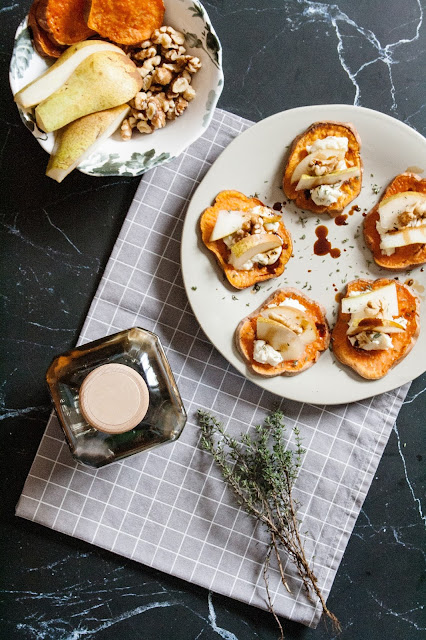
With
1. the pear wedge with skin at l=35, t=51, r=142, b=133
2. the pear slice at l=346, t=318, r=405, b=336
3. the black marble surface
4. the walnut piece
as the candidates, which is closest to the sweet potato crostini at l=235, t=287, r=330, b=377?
the pear slice at l=346, t=318, r=405, b=336

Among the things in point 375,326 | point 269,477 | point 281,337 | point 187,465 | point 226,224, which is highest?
point 226,224

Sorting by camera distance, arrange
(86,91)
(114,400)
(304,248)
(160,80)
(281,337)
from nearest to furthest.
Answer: (114,400)
(86,91)
(160,80)
(281,337)
(304,248)

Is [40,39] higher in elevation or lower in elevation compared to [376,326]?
higher

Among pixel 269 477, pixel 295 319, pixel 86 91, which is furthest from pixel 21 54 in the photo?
pixel 269 477

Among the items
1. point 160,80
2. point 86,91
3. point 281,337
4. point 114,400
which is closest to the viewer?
point 114,400

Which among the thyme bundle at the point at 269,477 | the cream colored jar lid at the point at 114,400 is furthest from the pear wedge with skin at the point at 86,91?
the thyme bundle at the point at 269,477

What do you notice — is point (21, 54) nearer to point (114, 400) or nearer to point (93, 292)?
point (93, 292)
